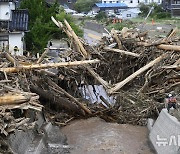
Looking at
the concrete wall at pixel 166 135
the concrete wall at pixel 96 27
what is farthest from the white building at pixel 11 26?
the concrete wall at pixel 96 27

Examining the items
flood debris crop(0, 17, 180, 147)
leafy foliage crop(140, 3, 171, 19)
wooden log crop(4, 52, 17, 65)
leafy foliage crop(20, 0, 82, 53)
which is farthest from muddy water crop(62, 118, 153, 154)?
leafy foliage crop(140, 3, 171, 19)

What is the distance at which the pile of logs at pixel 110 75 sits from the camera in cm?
1261

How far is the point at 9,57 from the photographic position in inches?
483

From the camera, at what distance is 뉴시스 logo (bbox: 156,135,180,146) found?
9.68 meters

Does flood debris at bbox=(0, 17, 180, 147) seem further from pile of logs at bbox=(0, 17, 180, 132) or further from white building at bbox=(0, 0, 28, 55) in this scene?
white building at bbox=(0, 0, 28, 55)

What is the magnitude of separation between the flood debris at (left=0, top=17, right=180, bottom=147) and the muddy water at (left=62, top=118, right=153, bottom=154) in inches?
20.2

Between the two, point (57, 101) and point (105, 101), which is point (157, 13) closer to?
point (105, 101)

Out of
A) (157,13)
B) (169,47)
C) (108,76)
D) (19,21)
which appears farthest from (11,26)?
(157,13)

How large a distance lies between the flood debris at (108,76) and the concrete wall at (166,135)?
1.49 meters

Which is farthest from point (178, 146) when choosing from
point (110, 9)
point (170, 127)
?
point (110, 9)

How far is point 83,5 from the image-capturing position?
8206cm

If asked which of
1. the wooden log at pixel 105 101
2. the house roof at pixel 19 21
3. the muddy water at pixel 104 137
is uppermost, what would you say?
the house roof at pixel 19 21

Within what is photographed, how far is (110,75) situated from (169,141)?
5218 mm

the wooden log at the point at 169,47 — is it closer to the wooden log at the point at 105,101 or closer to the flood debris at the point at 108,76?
the flood debris at the point at 108,76
